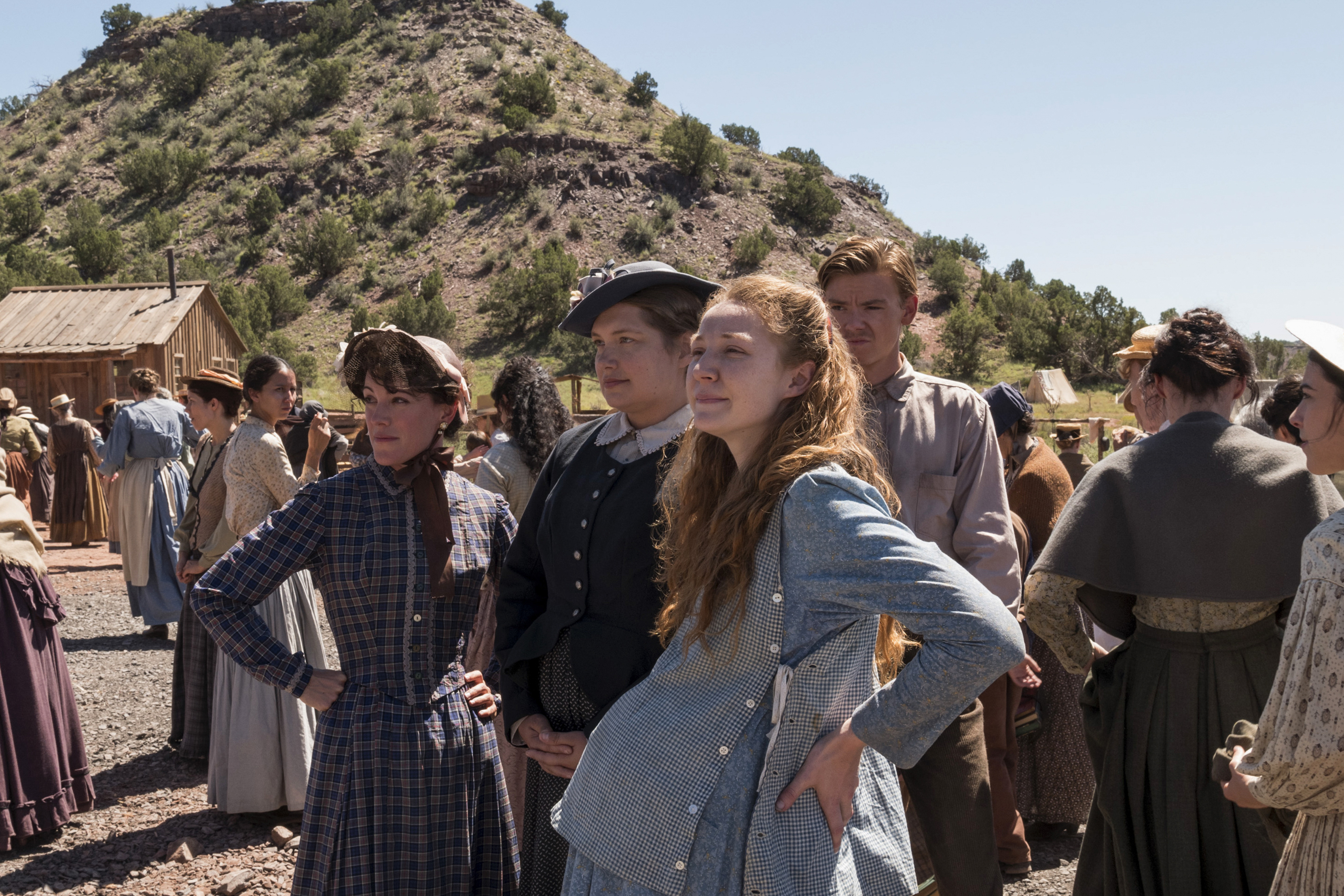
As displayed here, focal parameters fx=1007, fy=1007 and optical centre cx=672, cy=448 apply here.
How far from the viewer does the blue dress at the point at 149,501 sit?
884 cm

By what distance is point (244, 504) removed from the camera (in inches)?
195

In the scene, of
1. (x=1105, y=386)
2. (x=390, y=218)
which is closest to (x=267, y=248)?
(x=390, y=218)

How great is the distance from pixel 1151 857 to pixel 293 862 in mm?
3515

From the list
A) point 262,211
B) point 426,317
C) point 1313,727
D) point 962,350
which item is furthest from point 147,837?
point 262,211

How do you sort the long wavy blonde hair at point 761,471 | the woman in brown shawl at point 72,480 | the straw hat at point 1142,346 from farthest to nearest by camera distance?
the woman in brown shawl at point 72,480 → the straw hat at point 1142,346 → the long wavy blonde hair at point 761,471

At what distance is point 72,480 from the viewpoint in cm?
1430

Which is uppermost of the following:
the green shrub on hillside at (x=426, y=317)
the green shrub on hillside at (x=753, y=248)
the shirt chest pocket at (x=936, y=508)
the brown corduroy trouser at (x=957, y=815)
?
the green shrub on hillside at (x=753, y=248)

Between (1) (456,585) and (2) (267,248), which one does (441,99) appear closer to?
(2) (267,248)

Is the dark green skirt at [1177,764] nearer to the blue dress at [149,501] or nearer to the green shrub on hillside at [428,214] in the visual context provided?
the blue dress at [149,501]

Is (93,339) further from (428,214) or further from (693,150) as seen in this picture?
(693,150)

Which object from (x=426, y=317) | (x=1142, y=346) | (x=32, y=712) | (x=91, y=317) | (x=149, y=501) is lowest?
(x=32, y=712)

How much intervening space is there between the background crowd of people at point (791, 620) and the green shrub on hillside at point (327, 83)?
64.1m

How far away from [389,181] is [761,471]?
182 ft

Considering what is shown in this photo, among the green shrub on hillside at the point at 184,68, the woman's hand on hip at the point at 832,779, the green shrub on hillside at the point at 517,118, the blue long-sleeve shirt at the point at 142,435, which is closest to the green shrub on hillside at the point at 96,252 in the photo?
the green shrub on hillside at the point at 517,118
